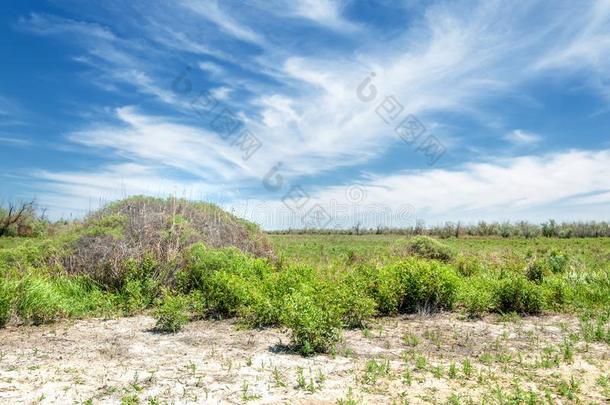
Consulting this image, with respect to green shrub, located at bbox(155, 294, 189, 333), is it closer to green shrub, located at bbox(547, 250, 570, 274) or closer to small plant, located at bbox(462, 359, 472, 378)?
small plant, located at bbox(462, 359, 472, 378)

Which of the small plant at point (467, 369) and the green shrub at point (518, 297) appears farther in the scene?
the green shrub at point (518, 297)

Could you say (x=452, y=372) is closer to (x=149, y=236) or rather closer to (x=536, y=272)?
(x=536, y=272)

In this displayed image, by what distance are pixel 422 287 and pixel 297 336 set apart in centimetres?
378

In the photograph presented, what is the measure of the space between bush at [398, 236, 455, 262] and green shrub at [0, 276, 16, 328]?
A: 14004mm

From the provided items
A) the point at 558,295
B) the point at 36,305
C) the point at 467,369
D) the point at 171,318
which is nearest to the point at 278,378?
the point at 467,369

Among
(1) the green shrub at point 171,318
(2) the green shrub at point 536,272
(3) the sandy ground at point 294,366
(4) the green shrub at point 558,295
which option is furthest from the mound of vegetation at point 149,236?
(4) the green shrub at point 558,295

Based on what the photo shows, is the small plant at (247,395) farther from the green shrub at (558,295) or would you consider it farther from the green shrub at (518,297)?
the green shrub at (558,295)

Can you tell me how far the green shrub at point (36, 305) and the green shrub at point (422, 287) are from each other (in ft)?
21.1

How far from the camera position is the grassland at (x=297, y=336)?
5.56m

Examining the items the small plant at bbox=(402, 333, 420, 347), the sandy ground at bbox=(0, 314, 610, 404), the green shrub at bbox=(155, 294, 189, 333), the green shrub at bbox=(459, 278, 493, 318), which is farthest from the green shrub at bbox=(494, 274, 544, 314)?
the green shrub at bbox=(155, 294, 189, 333)

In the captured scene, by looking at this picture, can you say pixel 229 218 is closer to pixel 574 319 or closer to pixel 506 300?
pixel 506 300

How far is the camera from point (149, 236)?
13.5 metres

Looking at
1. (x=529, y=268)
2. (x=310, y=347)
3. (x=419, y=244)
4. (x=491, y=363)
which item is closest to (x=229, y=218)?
(x=419, y=244)

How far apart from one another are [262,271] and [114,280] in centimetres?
368
